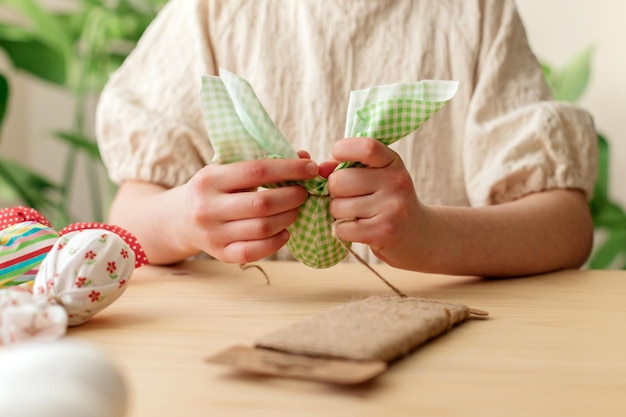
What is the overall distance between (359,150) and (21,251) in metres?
0.26

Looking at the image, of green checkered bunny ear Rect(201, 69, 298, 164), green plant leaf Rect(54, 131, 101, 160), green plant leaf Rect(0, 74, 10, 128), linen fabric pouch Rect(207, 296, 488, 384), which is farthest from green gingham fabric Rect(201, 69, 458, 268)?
green plant leaf Rect(0, 74, 10, 128)

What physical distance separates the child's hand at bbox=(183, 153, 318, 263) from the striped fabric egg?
131 mm

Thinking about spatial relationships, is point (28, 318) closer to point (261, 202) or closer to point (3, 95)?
point (261, 202)

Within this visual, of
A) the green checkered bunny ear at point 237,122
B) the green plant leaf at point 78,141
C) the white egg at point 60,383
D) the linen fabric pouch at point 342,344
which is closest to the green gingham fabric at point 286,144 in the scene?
the green checkered bunny ear at point 237,122

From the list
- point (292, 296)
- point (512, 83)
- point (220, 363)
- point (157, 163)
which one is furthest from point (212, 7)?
point (220, 363)

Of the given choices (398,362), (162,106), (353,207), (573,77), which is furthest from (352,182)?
(573,77)

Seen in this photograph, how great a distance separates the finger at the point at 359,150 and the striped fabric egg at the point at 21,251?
0.23 meters

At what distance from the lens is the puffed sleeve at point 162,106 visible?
35.5 inches

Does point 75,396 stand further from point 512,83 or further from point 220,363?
point 512,83

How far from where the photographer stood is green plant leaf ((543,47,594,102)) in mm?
1649

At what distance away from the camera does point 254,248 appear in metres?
0.62

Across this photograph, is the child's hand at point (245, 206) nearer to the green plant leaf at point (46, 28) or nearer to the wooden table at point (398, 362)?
the wooden table at point (398, 362)

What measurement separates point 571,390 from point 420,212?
0.30 m

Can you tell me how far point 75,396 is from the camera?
286 millimetres
